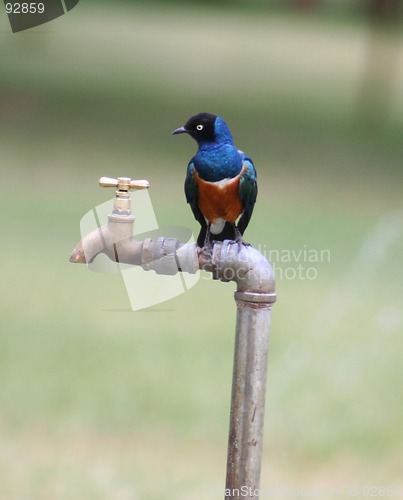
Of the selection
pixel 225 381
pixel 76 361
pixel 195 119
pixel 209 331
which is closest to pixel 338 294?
pixel 209 331

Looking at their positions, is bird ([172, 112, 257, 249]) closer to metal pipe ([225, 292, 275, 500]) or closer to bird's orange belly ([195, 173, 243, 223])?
bird's orange belly ([195, 173, 243, 223])

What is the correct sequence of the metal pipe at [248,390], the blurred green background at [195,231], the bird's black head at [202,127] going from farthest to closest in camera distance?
the blurred green background at [195,231] < the bird's black head at [202,127] < the metal pipe at [248,390]

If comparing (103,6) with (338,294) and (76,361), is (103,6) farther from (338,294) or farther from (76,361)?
(76,361)

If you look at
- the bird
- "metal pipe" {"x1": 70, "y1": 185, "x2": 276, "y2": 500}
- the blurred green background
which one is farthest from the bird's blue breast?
the blurred green background

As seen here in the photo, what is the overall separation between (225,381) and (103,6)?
3.01 m

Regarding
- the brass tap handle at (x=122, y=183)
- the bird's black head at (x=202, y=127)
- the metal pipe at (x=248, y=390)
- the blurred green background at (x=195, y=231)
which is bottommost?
the blurred green background at (x=195, y=231)

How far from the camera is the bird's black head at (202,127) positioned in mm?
1527

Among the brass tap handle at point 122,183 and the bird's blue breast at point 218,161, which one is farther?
the bird's blue breast at point 218,161

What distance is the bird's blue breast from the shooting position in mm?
1556

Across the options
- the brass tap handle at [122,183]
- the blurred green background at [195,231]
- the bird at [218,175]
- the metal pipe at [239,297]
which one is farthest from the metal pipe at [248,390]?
the blurred green background at [195,231]

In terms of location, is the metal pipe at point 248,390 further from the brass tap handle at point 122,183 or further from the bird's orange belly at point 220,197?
the bird's orange belly at point 220,197

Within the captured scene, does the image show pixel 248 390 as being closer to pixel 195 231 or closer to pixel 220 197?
pixel 220 197

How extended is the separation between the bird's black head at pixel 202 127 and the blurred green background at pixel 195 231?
105 cm

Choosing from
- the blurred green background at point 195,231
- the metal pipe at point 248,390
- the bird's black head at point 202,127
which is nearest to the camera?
the metal pipe at point 248,390
